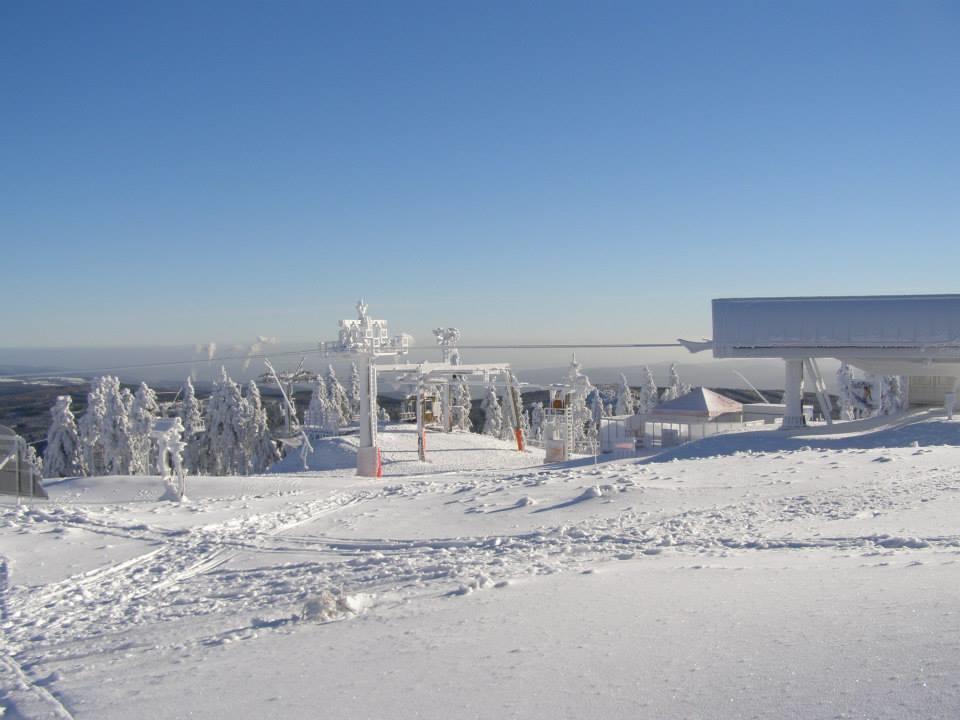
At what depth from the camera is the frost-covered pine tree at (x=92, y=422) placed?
48281 millimetres

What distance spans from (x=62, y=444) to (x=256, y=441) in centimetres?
1156

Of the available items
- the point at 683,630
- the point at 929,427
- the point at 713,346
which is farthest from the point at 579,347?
the point at 683,630

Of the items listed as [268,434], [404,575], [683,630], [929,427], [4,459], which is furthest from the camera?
[268,434]

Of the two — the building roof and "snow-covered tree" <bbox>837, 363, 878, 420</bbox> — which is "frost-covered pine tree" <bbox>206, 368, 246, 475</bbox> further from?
"snow-covered tree" <bbox>837, 363, 878, 420</bbox>

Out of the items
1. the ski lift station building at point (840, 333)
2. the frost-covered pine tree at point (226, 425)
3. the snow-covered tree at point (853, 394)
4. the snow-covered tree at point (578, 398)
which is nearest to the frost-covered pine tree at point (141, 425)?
the frost-covered pine tree at point (226, 425)

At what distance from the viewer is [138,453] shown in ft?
165

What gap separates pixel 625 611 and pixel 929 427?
1743 centimetres

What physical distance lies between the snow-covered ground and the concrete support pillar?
25.4 feet

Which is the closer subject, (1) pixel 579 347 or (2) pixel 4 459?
(2) pixel 4 459

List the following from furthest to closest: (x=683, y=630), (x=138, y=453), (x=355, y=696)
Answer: (x=138, y=453)
(x=683, y=630)
(x=355, y=696)

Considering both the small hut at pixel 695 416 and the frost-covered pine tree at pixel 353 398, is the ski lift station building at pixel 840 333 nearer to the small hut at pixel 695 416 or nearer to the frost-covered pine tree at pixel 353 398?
the small hut at pixel 695 416

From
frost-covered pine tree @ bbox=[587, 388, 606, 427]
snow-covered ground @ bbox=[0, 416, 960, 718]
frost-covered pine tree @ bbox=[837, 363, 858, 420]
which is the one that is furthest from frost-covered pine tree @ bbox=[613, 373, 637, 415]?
snow-covered ground @ bbox=[0, 416, 960, 718]

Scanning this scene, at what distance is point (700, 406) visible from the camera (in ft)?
109

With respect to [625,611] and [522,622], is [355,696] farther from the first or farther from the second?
[625,611]
